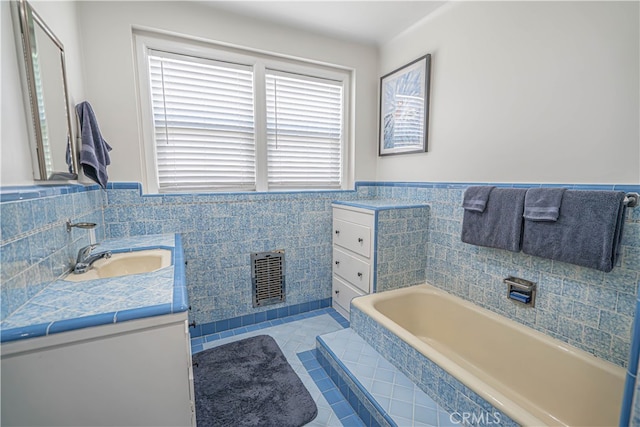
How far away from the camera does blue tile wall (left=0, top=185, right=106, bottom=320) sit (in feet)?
2.96

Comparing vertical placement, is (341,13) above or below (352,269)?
above

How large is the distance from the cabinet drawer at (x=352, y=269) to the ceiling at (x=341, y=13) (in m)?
1.98

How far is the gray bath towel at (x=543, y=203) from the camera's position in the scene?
1.49 meters

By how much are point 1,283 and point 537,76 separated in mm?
2575

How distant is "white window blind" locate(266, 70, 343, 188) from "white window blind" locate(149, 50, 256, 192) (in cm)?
21

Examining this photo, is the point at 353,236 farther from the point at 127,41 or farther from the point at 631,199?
the point at 127,41

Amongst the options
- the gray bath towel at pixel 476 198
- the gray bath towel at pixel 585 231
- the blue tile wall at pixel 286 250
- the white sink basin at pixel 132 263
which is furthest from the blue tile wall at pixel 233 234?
the gray bath towel at pixel 585 231

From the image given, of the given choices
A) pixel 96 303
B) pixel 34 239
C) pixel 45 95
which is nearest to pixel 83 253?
pixel 34 239

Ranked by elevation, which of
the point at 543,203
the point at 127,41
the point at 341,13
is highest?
the point at 341,13

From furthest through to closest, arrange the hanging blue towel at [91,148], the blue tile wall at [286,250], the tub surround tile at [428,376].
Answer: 1. the hanging blue towel at [91,148]
2. the tub surround tile at [428,376]
3. the blue tile wall at [286,250]

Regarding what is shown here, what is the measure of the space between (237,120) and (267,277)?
1.40 metres

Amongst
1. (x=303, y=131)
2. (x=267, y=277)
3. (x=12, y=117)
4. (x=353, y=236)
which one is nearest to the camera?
(x=12, y=117)

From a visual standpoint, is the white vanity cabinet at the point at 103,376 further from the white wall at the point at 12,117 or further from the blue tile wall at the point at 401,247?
the blue tile wall at the point at 401,247

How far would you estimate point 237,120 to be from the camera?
2391 millimetres
